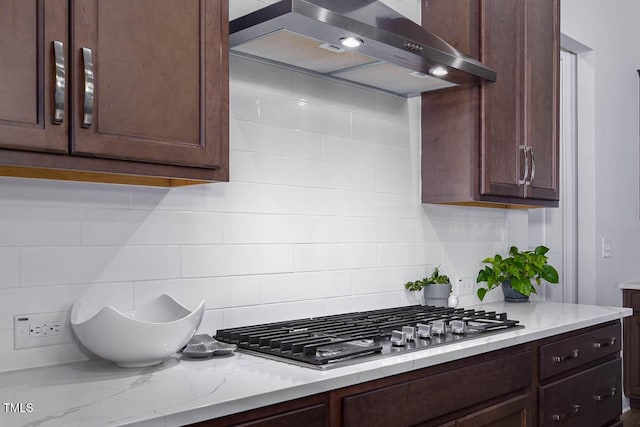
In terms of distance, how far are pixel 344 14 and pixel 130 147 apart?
0.89 meters

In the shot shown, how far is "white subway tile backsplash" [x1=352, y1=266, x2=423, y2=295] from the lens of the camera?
2783 mm

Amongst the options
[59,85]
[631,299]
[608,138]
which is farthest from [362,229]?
[631,299]

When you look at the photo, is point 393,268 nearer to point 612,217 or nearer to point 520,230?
point 520,230

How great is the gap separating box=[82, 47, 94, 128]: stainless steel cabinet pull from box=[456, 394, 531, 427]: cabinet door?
151 centimetres

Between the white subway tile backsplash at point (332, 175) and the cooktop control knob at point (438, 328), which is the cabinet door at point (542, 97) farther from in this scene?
Answer: the cooktop control knob at point (438, 328)

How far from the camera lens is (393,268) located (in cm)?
296

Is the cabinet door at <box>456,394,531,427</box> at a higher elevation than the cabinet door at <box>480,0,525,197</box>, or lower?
lower

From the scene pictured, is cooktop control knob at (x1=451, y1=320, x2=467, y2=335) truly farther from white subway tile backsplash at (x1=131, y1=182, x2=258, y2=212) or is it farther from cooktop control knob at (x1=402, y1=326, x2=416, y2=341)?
white subway tile backsplash at (x1=131, y1=182, x2=258, y2=212)

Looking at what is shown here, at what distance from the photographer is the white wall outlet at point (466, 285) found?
3.31 metres

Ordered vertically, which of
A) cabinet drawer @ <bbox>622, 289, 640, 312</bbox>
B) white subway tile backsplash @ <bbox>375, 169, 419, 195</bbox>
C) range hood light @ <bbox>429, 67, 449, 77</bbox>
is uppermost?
range hood light @ <bbox>429, 67, 449, 77</bbox>

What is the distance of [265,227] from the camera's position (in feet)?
7.88

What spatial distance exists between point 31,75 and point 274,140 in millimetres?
1117

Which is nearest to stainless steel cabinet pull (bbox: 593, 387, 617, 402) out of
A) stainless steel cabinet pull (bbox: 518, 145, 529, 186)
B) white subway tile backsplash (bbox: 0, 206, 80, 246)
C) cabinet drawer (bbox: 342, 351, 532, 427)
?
cabinet drawer (bbox: 342, 351, 532, 427)

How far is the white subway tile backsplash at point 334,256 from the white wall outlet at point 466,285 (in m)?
0.69
